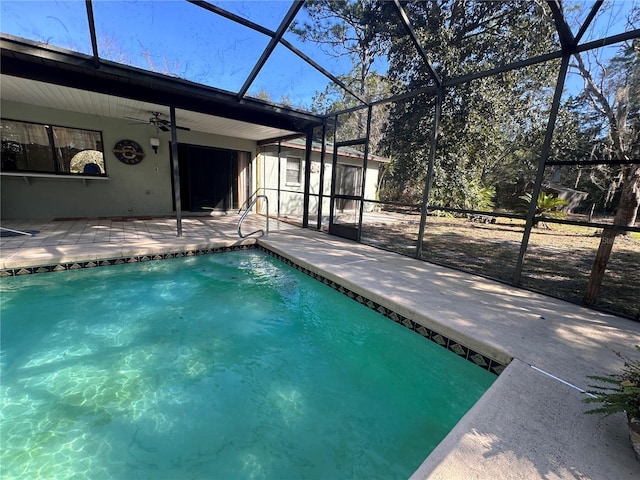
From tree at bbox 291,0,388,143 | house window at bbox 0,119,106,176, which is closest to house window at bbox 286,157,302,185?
tree at bbox 291,0,388,143

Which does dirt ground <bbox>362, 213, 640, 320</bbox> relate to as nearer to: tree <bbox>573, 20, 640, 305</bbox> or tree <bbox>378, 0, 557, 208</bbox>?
tree <bbox>378, 0, 557, 208</bbox>

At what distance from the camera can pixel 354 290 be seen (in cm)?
345

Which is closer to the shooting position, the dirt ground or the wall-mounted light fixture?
the dirt ground

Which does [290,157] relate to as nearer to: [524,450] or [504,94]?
[504,94]

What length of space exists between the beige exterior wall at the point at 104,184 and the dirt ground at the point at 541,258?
5339mm

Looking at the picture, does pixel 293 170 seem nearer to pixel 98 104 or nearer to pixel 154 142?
pixel 154 142

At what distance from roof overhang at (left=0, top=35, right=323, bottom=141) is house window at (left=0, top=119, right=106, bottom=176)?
0.57 meters

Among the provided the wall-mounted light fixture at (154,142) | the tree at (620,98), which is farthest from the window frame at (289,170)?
the tree at (620,98)

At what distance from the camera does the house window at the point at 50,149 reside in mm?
5566

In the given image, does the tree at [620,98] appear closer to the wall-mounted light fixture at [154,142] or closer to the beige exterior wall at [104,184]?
the beige exterior wall at [104,184]

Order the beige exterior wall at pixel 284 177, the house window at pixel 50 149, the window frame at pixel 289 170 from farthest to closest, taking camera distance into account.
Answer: the window frame at pixel 289 170, the beige exterior wall at pixel 284 177, the house window at pixel 50 149

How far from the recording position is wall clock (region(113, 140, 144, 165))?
6512mm

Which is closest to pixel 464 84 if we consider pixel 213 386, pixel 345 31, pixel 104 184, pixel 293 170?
pixel 293 170

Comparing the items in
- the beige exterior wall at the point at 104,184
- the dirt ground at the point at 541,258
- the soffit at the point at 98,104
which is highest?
the soffit at the point at 98,104
